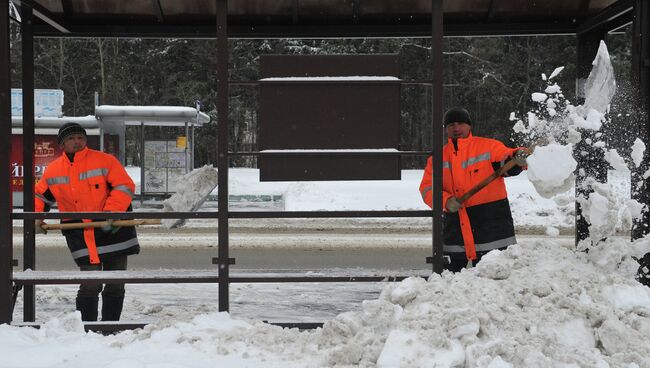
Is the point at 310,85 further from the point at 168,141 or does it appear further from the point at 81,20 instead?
the point at 168,141

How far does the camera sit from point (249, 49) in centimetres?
2802

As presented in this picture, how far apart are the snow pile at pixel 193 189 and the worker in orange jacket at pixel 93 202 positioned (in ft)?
3.19

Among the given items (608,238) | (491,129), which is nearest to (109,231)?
(608,238)

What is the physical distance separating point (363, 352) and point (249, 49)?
25.1m

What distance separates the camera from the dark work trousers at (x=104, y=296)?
596 centimetres

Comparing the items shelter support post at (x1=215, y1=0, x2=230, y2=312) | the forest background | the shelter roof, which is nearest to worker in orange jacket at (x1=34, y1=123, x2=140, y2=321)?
the shelter roof

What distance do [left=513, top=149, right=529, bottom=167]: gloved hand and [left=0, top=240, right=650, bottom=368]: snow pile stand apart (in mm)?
768

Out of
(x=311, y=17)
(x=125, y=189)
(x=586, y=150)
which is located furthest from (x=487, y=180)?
(x=125, y=189)

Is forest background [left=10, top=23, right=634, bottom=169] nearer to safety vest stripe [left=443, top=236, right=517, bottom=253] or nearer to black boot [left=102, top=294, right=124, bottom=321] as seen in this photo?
black boot [left=102, top=294, right=124, bottom=321]

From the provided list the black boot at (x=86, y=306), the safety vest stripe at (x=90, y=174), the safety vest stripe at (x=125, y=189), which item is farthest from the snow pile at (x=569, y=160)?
the black boot at (x=86, y=306)

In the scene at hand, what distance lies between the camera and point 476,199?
570 centimetres

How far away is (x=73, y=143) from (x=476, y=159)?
3222 mm

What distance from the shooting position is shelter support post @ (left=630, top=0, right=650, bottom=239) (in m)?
5.07

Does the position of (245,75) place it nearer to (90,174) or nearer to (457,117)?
(90,174)
